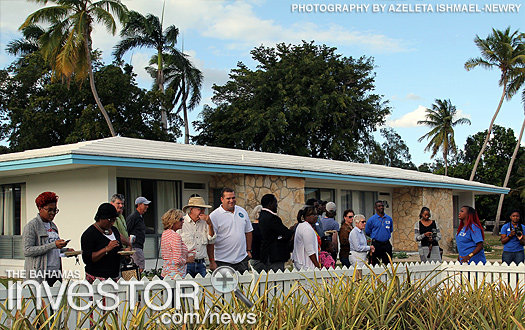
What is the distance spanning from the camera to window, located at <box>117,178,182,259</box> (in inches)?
554

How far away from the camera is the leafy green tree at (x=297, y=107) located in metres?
34.7

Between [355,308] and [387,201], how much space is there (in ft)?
62.1

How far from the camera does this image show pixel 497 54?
3809cm

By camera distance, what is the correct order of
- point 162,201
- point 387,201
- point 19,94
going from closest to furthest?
point 162,201, point 387,201, point 19,94

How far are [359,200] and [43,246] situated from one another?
1655 centimetres

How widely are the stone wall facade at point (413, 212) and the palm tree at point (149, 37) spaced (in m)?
15.3

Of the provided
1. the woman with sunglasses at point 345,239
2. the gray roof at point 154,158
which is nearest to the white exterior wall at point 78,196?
the gray roof at point 154,158

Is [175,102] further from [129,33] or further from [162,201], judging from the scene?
[162,201]

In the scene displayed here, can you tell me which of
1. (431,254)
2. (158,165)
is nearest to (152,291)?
(431,254)

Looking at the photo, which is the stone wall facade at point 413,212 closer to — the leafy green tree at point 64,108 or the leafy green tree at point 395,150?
the leafy green tree at point 64,108

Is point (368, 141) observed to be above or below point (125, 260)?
above

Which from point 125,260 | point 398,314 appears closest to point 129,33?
point 125,260

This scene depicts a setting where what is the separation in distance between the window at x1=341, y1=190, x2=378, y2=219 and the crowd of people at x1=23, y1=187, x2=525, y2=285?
395 inches

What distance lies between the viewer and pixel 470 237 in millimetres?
9023
